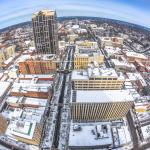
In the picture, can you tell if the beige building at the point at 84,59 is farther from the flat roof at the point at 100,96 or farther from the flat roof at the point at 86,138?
the flat roof at the point at 86,138

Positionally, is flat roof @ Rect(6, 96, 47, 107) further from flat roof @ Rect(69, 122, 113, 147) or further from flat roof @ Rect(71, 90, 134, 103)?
flat roof @ Rect(71, 90, 134, 103)

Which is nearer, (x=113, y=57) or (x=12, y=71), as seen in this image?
(x=12, y=71)

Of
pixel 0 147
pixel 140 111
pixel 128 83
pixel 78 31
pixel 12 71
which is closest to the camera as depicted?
pixel 0 147

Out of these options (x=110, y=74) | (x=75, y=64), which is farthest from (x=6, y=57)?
(x=110, y=74)

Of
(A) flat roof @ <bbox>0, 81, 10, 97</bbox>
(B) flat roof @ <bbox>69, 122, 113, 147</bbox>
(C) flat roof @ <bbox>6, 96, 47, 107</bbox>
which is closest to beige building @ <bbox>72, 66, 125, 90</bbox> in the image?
(B) flat roof @ <bbox>69, 122, 113, 147</bbox>

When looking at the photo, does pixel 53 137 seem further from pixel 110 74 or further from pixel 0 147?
pixel 110 74
